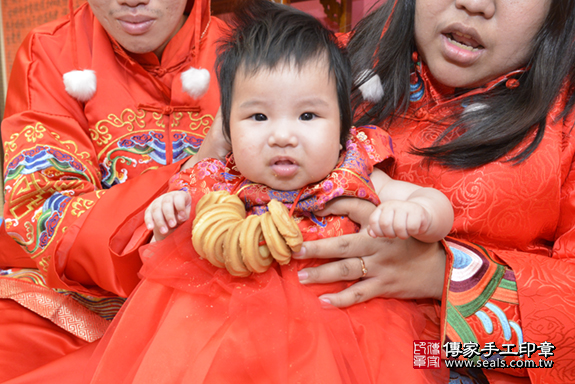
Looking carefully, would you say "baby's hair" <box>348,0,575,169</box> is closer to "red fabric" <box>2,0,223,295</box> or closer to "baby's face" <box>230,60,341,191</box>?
"baby's face" <box>230,60,341,191</box>

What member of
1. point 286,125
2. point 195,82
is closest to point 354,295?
point 286,125

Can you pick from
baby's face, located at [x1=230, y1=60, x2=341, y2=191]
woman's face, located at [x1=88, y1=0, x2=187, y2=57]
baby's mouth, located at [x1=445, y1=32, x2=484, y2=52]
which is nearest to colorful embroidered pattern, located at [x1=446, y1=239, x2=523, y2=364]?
baby's face, located at [x1=230, y1=60, x2=341, y2=191]

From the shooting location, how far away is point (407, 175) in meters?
1.26

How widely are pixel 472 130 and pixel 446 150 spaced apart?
0.28ft

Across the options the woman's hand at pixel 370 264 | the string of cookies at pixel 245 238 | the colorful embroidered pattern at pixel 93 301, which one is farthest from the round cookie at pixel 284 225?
the colorful embroidered pattern at pixel 93 301

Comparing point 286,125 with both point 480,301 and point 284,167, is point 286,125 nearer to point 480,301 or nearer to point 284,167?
point 284,167

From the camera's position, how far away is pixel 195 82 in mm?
1533

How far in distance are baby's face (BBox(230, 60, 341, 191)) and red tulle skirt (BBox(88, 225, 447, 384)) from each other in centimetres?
→ 21

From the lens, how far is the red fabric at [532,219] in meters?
1.04

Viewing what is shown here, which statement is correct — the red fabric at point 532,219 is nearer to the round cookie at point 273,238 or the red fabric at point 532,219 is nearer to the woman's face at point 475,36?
the woman's face at point 475,36

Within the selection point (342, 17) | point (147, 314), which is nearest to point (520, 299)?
point (147, 314)

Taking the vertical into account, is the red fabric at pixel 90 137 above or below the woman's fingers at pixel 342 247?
above

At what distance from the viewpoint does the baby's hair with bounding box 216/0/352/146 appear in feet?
3.28

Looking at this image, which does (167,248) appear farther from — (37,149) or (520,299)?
(520,299)
